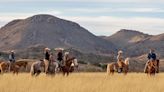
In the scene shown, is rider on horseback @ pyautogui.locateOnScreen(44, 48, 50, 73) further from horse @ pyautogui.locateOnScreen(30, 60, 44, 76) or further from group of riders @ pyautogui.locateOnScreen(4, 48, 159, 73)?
horse @ pyautogui.locateOnScreen(30, 60, 44, 76)

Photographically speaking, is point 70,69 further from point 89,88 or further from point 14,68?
point 89,88

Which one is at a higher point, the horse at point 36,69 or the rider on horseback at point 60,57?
the rider on horseback at point 60,57

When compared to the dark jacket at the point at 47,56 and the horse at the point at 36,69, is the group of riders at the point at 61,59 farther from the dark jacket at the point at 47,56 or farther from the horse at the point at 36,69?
the horse at the point at 36,69

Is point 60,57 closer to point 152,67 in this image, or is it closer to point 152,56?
point 152,56

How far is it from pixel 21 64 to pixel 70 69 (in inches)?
342

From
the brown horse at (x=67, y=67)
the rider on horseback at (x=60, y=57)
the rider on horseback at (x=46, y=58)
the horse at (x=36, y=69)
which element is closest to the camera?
the horse at (x=36, y=69)

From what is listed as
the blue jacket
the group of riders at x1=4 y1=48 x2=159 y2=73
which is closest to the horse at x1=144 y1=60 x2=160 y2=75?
the group of riders at x1=4 y1=48 x2=159 y2=73

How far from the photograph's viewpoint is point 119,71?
39188mm

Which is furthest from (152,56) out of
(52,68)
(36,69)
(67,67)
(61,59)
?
(36,69)

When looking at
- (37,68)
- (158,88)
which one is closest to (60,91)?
(158,88)

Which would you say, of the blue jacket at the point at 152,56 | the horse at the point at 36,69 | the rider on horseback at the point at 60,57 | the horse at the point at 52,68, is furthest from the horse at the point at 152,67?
the horse at the point at 36,69

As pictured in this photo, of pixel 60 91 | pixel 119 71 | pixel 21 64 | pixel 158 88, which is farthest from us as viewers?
pixel 21 64

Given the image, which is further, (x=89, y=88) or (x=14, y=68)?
(x=14, y=68)

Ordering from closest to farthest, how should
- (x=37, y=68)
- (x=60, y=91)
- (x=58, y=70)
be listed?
(x=60, y=91) < (x=37, y=68) < (x=58, y=70)
